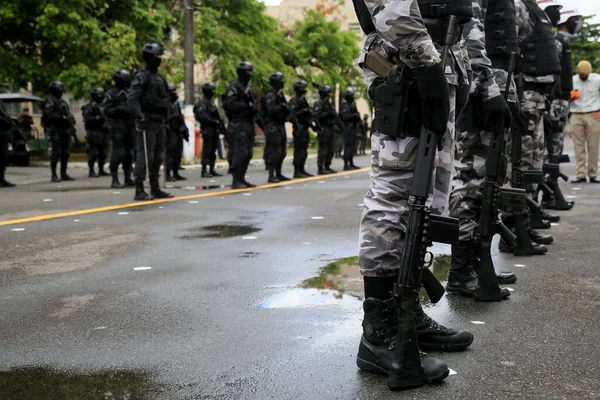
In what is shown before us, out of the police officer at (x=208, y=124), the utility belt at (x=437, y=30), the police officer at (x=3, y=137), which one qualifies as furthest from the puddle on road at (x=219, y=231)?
the police officer at (x=208, y=124)

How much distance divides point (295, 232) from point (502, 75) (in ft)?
9.44

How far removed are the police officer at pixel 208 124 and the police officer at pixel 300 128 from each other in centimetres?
179

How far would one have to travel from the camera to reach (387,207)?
3338 millimetres

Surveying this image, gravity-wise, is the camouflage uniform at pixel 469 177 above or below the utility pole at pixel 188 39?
below

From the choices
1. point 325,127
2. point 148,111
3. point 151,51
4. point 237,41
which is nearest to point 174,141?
point 325,127

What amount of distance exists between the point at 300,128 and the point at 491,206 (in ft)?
37.4

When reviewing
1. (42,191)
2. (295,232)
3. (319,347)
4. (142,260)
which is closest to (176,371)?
Answer: (319,347)

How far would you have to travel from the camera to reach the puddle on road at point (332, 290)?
4.46 m

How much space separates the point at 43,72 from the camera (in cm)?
2095

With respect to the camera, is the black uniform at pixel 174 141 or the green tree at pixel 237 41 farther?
the green tree at pixel 237 41

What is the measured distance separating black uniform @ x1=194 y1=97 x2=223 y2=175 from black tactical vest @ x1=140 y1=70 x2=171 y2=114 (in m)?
5.66

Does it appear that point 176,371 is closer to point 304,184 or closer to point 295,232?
point 295,232

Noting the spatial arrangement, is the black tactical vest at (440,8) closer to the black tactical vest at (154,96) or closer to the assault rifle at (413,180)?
the assault rifle at (413,180)

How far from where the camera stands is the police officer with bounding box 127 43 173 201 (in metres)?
10.7
